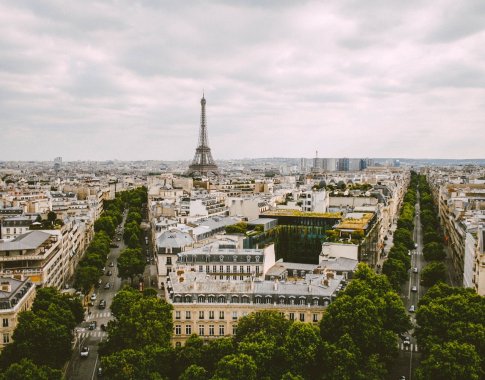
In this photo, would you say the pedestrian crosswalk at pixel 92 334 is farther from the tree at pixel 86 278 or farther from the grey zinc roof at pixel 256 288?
the tree at pixel 86 278

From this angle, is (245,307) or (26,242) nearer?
(245,307)

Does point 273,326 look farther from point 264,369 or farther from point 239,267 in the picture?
point 239,267

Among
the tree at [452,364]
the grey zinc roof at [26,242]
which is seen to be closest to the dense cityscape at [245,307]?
the tree at [452,364]

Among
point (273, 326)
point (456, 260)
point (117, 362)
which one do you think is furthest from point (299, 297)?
point (456, 260)

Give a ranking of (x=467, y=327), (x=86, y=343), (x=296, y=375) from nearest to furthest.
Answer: (x=296, y=375) < (x=467, y=327) < (x=86, y=343)

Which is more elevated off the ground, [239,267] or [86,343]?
[239,267]

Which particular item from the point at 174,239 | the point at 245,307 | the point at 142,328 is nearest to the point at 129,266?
the point at 174,239

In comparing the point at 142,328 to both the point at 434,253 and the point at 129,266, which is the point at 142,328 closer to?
the point at 129,266
